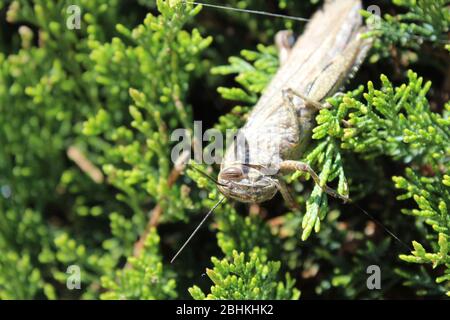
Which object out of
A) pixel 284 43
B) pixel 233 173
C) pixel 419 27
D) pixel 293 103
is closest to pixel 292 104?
pixel 293 103

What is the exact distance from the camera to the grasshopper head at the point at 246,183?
229 cm

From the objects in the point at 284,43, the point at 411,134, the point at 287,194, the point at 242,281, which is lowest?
the point at 242,281

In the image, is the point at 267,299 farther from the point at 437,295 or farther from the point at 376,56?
the point at 376,56

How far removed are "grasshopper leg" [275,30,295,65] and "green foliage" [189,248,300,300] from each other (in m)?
0.96

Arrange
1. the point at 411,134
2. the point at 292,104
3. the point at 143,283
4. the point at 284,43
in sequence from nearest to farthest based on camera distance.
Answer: the point at 411,134 < the point at 292,104 < the point at 143,283 < the point at 284,43

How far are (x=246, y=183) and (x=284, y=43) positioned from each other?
928 mm

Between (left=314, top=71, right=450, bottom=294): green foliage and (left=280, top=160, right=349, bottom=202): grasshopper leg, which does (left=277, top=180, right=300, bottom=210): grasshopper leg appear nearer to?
(left=280, top=160, right=349, bottom=202): grasshopper leg

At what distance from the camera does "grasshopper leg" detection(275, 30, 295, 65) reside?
2849mm

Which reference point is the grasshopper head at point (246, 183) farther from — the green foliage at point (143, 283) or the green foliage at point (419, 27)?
the green foliage at point (419, 27)

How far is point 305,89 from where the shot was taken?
100 inches

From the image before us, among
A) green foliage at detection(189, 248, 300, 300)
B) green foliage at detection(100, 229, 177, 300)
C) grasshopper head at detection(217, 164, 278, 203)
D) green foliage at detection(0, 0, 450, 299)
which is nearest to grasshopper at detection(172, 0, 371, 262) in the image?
grasshopper head at detection(217, 164, 278, 203)

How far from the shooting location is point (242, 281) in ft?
7.68

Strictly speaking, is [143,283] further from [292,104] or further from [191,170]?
[292,104]
